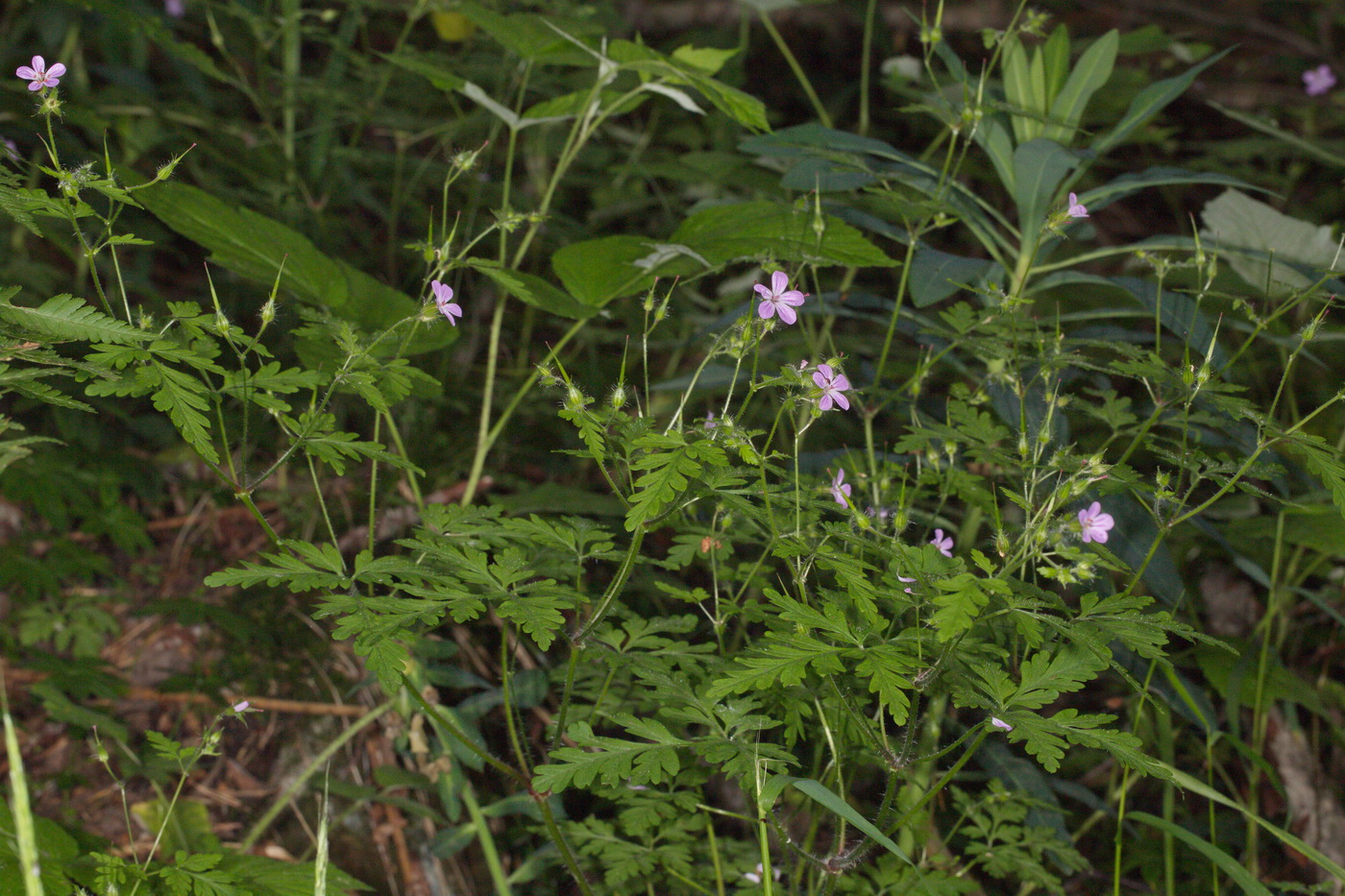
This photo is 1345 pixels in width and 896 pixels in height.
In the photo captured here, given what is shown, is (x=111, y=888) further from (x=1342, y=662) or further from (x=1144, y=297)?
(x=1342, y=662)

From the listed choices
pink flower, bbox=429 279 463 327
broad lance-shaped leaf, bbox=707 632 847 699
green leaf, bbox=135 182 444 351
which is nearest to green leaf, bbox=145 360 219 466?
pink flower, bbox=429 279 463 327

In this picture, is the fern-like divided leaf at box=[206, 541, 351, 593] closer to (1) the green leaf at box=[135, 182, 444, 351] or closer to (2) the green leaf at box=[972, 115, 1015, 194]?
(1) the green leaf at box=[135, 182, 444, 351]

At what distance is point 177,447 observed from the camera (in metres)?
2.75

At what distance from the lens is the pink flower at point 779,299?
3.67ft

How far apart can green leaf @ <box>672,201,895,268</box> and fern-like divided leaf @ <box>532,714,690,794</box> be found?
71cm

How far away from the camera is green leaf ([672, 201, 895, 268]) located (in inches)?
60.1

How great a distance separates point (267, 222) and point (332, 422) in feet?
1.98

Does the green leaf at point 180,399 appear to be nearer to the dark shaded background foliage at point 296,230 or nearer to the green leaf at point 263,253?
the green leaf at point 263,253

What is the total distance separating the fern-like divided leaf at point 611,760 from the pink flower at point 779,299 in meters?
0.48

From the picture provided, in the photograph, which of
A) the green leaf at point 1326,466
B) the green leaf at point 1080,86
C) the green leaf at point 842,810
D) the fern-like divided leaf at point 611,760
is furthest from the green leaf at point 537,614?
the green leaf at point 1080,86

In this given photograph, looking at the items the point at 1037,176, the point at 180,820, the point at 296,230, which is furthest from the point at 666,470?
the point at 296,230

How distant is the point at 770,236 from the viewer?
1.60m

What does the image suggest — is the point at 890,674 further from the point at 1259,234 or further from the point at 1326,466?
the point at 1259,234

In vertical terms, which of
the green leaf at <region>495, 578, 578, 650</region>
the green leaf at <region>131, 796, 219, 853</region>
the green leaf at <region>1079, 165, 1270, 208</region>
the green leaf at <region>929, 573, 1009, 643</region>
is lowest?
the green leaf at <region>131, 796, 219, 853</region>
